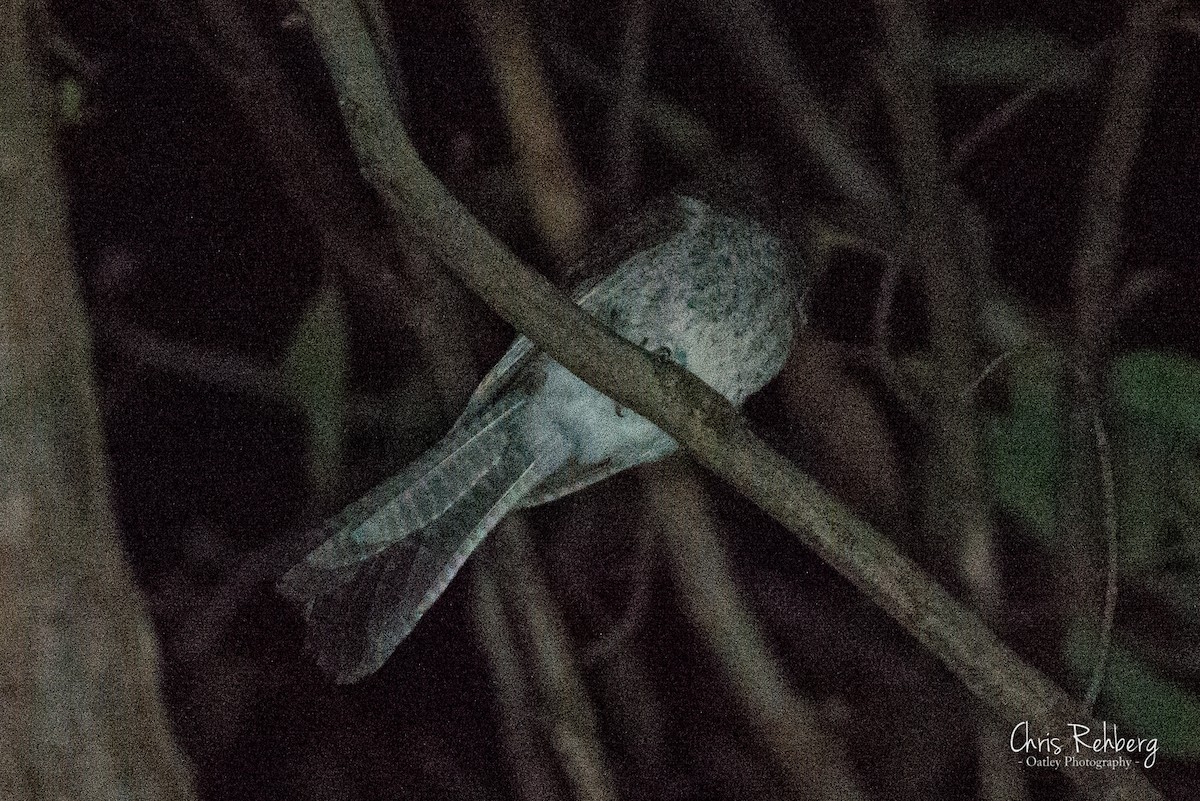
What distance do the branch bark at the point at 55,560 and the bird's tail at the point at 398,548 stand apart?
29 cm

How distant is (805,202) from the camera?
1.68 metres

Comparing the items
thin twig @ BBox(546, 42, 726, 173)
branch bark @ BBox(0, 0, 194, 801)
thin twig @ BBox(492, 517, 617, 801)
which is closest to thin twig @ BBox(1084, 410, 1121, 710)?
thin twig @ BBox(492, 517, 617, 801)

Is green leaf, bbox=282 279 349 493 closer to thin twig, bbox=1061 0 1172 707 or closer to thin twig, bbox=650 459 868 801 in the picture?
thin twig, bbox=650 459 868 801

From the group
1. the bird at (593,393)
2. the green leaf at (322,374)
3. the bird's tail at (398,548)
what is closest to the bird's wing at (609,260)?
the bird at (593,393)

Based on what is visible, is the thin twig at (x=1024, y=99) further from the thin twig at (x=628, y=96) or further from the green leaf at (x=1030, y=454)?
the thin twig at (x=628, y=96)

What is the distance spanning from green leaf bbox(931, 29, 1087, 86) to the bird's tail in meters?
0.88

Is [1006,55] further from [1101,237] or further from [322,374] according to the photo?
[322,374]

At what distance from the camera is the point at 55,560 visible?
800 mm

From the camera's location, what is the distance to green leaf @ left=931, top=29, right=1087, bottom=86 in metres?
1.68

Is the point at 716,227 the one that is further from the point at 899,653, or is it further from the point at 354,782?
the point at 354,782

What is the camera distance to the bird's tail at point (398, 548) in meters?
1.17

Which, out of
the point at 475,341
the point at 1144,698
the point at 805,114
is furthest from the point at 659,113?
the point at 1144,698

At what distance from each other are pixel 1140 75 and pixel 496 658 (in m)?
1.04

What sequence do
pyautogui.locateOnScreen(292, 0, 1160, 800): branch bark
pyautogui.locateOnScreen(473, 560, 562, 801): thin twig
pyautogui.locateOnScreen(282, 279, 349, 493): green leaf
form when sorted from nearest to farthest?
pyautogui.locateOnScreen(292, 0, 1160, 800): branch bark, pyautogui.locateOnScreen(473, 560, 562, 801): thin twig, pyautogui.locateOnScreen(282, 279, 349, 493): green leaf
